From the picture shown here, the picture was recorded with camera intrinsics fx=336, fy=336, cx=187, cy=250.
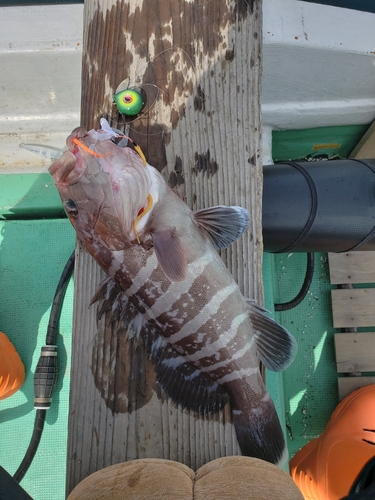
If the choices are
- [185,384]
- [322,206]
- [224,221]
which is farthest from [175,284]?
[322,206]

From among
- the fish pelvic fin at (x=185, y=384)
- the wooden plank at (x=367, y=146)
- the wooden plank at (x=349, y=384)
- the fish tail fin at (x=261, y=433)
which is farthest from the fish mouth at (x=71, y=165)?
the wooden plank at (x=349, y=384)

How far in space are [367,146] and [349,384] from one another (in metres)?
1.88

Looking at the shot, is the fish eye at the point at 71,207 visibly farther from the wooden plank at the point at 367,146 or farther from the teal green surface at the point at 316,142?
the wooden plank at the point at 367,146

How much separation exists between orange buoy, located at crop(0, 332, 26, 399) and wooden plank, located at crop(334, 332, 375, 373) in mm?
2438

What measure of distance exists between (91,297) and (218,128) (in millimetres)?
987

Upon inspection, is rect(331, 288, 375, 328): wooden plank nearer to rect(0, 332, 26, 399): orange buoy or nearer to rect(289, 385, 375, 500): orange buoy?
rect(289, 385, 375, 500): orange buoy

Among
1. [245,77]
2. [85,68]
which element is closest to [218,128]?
[245,77]

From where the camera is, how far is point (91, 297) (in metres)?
1.55

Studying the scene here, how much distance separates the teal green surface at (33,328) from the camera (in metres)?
2.42

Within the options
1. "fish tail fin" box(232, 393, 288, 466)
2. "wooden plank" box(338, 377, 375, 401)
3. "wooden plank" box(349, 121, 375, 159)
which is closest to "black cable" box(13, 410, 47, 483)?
"fish tail fin" box(232, 393, 288, 466)

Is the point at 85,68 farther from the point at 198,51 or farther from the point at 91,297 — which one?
the point at 91,297

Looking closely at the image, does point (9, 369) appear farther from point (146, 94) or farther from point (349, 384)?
point (349, 384)

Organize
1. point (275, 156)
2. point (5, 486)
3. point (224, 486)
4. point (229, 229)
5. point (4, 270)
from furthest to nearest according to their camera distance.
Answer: point (275, 156) → point (4, 270) → point (229, 229) → point (224, 486) → point (5, 486)

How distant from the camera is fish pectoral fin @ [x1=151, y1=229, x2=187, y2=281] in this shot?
1268 millimetres
